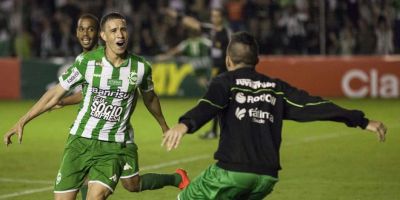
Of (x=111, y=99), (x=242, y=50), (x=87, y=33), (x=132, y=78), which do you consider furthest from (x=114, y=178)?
(x=242, y=50)

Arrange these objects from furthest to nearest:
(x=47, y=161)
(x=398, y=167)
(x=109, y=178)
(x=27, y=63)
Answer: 1. (x=27, y=63)
2. (x=47, y=161)
3. (x=398, y=167)
4. (x=109, y=178)

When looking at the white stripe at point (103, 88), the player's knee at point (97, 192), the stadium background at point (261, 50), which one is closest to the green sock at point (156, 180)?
the white stripe at point (103, 88)

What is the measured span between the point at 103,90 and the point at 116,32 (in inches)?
20.4

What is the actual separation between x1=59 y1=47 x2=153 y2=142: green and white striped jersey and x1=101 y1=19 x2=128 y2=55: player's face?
186 mm

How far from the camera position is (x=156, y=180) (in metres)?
9.62

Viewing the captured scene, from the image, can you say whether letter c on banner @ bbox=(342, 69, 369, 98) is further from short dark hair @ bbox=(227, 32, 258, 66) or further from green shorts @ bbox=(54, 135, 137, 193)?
short dark hair @ bbox=(227, 32, 258, 66)

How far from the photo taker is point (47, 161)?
48.5 ft

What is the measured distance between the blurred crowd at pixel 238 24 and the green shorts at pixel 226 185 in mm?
16066

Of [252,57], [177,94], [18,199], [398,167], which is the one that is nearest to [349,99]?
[177,94]

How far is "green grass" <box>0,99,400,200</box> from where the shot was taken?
11.8m

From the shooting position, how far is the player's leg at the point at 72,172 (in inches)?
329

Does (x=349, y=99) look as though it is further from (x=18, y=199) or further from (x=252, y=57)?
(x=252, y=57)

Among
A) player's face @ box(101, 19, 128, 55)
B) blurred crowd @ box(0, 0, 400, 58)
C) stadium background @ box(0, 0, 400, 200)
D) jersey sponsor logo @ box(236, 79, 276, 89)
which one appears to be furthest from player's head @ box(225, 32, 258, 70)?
blurred crowd @ box(0, 0, 400, 58)

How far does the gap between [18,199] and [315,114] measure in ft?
17.6
